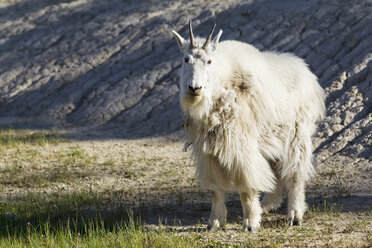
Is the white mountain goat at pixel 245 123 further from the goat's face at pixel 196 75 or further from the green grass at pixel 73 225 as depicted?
the green grass at pixel 73 225

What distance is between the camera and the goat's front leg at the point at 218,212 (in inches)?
254

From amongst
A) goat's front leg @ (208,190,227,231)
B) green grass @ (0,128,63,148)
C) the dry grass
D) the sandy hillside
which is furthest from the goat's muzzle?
green grass @ (0,128,63,148)

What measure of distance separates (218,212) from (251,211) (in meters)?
0.42

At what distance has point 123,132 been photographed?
13.3 meters

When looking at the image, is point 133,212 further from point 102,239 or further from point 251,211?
point 251,211

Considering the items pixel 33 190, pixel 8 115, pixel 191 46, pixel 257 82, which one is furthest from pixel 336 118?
pixel 8 115

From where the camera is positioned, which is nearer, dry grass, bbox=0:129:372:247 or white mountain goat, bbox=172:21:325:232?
dry grass, bbox=0:129:372:247

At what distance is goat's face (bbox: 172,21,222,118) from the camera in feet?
19.5

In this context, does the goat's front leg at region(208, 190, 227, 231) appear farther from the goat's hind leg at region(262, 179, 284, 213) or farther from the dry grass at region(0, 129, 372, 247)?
the goat's hind leg at region(262, 179, 284, 213)

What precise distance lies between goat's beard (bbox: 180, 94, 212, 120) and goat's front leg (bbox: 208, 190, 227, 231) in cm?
98

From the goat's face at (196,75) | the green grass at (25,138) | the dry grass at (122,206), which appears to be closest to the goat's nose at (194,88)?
the goat's face at (196,75)

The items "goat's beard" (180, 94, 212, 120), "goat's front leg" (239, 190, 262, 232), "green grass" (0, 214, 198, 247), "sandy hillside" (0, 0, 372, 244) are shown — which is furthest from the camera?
"sandy hillside" (0, 0, 372, 244)

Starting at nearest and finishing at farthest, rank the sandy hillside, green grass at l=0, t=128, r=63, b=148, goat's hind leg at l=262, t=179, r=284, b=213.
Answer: goat's hind leg at l=262, t=179, r=284, b=213
the sandy hillside
green grass at l=0, t=128, r=63, b=148

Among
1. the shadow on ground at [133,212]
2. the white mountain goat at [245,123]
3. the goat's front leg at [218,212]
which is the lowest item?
the shadow on ground at [133,212]
